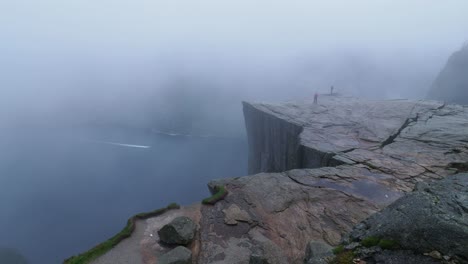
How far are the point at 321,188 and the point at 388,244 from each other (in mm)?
5640

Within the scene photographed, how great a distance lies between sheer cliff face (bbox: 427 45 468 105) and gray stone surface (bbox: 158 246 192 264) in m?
67.2

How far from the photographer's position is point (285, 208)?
9.09 metres

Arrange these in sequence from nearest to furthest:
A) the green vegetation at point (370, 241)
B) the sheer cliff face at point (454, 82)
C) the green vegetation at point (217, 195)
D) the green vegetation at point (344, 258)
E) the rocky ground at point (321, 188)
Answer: the green vegetation at point (344, 258) → the green vegetation at point (370, 241) → the rocky ground at point (321, 188) → the green vegetation at point (217, 195) → the sheer cliff face at point (454, 82)

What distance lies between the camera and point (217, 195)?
9.64 meters

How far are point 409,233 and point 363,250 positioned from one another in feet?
2.48

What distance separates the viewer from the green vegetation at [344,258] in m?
4.55

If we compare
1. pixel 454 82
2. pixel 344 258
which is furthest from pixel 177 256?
pixel 454 82

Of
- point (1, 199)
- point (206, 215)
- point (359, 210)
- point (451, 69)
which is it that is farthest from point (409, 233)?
point (451, 69)

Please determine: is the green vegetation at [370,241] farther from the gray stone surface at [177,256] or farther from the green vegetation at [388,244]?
the gray stone surface at [177,256]

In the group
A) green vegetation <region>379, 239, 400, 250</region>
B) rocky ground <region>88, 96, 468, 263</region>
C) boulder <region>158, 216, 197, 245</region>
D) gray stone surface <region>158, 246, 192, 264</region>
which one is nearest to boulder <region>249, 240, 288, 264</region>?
rocky ground <region>88, 96, 468, 263</region>

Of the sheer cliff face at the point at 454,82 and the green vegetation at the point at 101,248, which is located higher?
the sheer cliff face at the point at 454,82

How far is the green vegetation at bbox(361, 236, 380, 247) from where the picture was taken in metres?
4.66

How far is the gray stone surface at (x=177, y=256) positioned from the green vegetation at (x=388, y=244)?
4.07m

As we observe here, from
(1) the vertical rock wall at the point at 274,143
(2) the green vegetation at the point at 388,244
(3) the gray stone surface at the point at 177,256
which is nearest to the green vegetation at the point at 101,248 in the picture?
(3) the gray stone surface at the point at 177,256
